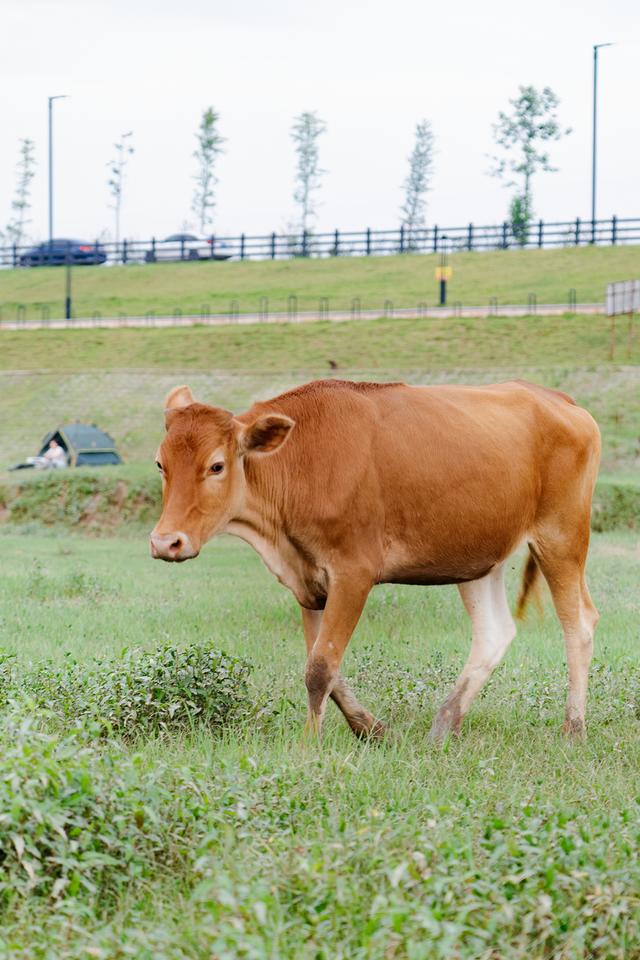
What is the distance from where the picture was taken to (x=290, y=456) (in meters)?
7.50

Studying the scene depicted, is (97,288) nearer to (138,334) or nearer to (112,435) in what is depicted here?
(138,334)

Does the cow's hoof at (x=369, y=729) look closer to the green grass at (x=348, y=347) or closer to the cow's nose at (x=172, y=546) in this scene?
the cow's nose at (x=172, y=546)

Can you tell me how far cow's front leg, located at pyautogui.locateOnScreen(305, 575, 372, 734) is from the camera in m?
7.18

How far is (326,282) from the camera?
171 feet

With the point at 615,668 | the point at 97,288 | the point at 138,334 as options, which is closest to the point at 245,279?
the point at 97,288

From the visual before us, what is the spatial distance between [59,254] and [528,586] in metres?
58.1

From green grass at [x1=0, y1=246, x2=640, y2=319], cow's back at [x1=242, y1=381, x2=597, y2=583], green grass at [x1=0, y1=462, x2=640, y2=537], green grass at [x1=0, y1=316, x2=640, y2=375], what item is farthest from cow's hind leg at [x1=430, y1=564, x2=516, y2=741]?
green grass at [x1=0, y1=246, x2=640, y2=319]

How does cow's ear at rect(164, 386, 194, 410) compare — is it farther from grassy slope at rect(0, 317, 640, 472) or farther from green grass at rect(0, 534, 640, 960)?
grassy slope at rect(0, 317, 640, 472)

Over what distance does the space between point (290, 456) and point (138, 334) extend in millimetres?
33586

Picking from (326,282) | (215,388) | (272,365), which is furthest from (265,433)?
(326,282)

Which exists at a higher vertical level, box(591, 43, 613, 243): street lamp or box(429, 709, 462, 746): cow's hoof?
box(591, 43, 613, 243): street lamp

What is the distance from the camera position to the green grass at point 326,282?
4647 cm

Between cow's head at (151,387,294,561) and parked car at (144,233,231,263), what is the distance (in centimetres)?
5501

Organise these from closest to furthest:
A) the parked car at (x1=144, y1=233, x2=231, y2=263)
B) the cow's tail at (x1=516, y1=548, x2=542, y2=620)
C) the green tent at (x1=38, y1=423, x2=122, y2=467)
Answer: the cow's tail at (x1=516, y1=548, x2=542, y2=620) → the green tent at (x1=38, y1=423, x2=122, y2=467) → the parked car at (x1=144, y1=233, x2=231, y2=263)
